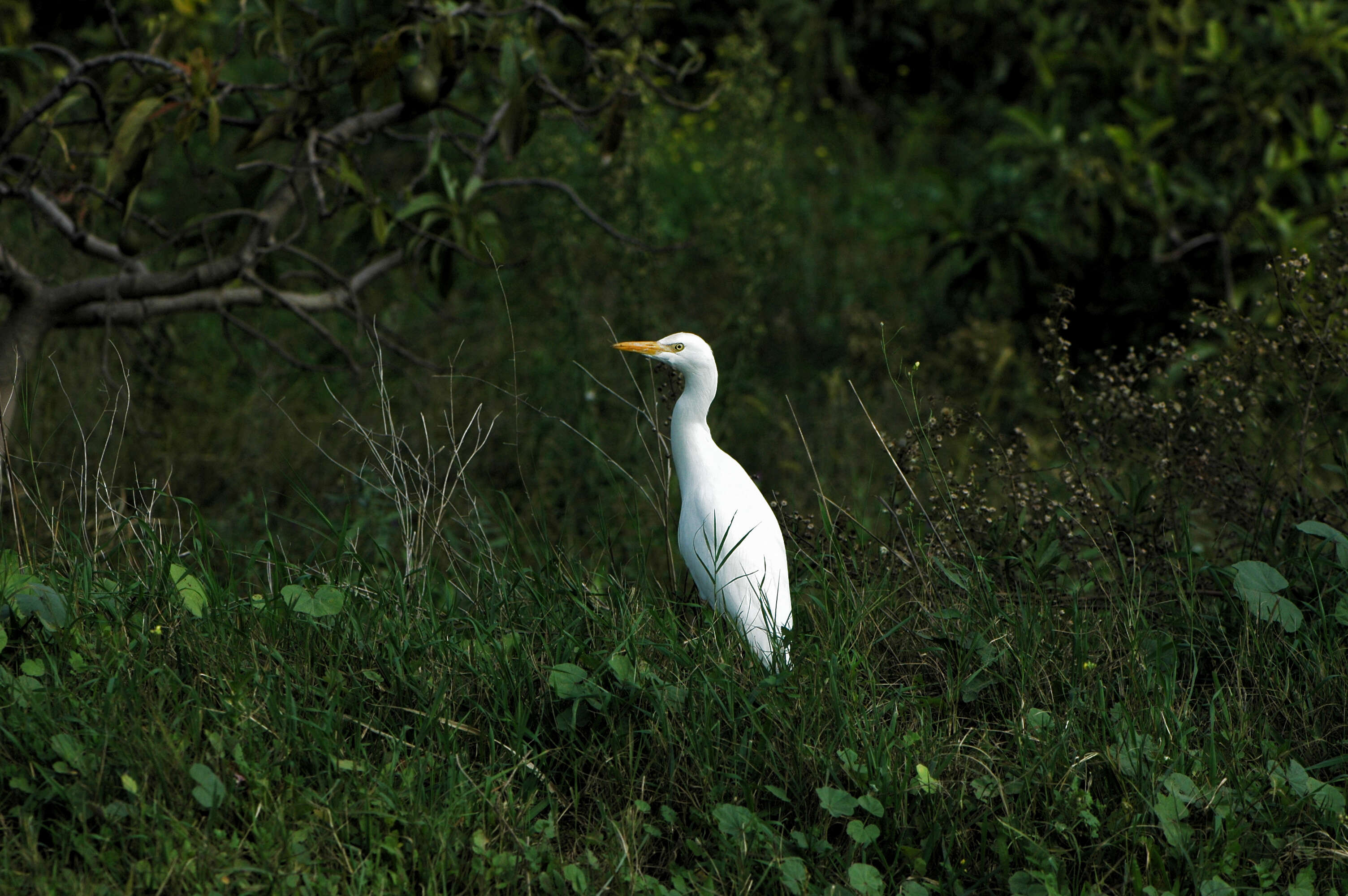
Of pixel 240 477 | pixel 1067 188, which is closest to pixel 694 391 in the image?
pixel 240 477

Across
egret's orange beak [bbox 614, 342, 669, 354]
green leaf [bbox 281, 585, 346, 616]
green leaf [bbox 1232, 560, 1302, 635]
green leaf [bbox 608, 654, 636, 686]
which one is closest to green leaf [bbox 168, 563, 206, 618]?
green leaf [bbox 281, 585, 346, 616]

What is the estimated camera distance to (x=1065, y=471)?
2932mm

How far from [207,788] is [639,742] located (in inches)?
28.5

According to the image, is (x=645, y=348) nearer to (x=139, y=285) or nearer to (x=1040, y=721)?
(x=1040, y=721)

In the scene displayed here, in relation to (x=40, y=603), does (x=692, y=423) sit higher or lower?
higher

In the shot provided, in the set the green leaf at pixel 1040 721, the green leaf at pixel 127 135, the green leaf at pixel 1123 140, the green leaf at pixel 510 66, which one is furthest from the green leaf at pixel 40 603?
the green leaf at pixel 1123 140

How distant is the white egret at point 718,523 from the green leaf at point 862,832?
1.33 feet

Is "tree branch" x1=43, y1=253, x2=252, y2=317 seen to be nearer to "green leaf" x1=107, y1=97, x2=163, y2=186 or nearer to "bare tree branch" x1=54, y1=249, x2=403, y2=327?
"bare tree branch" x1=54, y1=249, x2=403, y2=327

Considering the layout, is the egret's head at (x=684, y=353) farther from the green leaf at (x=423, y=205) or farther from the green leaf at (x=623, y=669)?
the green leaf at (x=423, y=205)

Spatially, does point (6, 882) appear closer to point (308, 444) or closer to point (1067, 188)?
point (308, 444)

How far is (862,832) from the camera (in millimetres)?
1879

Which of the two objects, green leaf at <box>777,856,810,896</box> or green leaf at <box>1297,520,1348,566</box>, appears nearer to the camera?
green leaf at <box>777,856,810,896</box>

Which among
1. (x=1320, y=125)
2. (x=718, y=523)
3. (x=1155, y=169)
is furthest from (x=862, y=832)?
(x=1320, y=125)

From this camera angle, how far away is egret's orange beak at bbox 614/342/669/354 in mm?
2400
